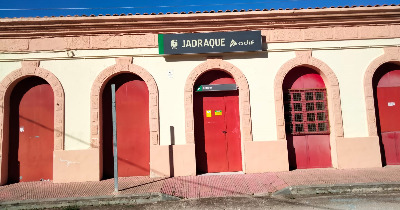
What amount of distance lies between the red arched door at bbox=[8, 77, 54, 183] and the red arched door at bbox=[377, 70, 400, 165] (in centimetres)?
998

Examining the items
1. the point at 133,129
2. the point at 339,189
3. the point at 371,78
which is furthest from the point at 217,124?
the point at 371,78

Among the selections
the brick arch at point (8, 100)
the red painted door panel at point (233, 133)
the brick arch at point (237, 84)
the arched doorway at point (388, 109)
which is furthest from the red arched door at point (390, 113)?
the brick arch at point (8, 100)

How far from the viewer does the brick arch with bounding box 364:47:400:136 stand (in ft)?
24.4

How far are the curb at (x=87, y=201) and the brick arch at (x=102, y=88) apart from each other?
74.6 inches

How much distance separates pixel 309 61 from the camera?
301 inches

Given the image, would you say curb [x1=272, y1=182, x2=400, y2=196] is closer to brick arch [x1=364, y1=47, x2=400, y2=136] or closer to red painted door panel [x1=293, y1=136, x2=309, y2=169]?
red painted door panel [x1=293, y1=136, x2=309, y2=169]

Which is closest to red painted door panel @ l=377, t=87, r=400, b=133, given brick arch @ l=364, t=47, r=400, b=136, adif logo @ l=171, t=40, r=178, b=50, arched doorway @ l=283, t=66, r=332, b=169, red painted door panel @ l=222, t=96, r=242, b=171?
brick arch @ l=364, t=47, r=400, b=136

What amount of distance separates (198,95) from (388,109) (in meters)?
Answer: 5.87

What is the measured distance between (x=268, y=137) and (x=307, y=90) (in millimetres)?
1998

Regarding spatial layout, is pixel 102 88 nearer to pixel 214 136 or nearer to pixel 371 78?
pixel 214 136

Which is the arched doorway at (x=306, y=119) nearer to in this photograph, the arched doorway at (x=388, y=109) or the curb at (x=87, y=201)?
the arched doorway at (x=388, y=109)

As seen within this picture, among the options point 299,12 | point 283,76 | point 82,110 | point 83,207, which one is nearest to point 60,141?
point 82,110

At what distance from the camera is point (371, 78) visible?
24.8 feet

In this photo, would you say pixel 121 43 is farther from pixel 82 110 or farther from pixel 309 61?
pixel 309 61
